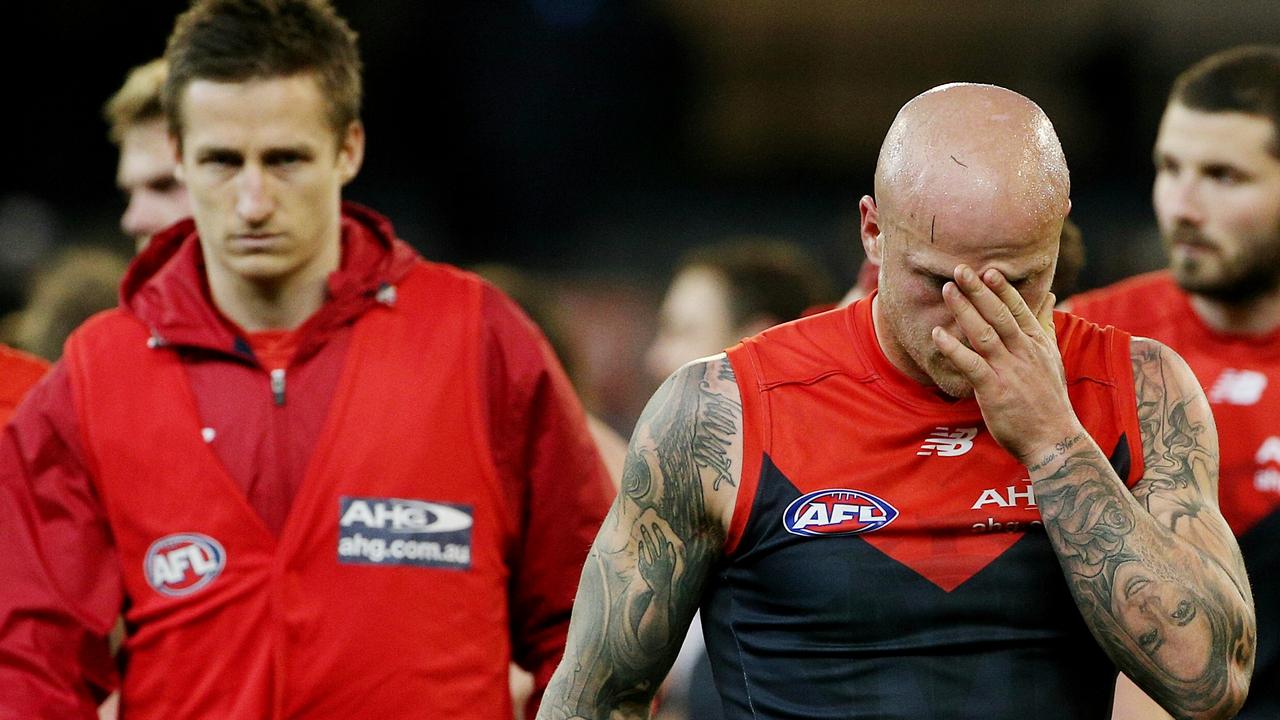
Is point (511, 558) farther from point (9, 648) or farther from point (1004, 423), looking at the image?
point (1004, 423)

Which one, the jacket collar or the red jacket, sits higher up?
the jacket collar

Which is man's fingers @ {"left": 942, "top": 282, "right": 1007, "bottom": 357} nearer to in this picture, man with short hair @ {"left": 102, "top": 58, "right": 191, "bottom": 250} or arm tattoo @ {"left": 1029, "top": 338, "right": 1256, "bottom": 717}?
arm tattoo @ {"left": 1029, "top": 338, "right": 1256, "bottom": 717}

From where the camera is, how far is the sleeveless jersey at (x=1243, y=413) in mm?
4145

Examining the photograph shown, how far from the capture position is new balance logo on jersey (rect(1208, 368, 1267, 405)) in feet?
14.4

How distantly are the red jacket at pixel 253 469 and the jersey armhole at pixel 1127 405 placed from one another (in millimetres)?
1287

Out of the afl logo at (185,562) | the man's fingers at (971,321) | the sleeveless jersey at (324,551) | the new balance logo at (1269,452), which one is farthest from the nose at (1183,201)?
the afl logo at (185,562)

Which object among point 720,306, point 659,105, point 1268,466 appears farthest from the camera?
point 659,105

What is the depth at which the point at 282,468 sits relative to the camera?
12.0 feet

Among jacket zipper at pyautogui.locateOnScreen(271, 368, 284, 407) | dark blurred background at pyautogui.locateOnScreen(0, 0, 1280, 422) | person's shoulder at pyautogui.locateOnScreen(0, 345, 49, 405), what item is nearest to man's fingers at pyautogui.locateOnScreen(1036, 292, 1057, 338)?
jacket zipper at pyautogui.locateOnScreen(271, 368, 284, 407)

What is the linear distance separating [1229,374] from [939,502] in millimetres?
1922

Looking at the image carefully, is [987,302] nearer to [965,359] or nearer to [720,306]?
[965,359]

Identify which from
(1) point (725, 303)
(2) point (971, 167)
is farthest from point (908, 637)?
(1) point (725, 303)

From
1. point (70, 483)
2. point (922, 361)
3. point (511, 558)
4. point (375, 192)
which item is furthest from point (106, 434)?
point (375, 192)

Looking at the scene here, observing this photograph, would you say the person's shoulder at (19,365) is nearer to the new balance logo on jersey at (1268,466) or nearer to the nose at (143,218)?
the nose at (143,218)
